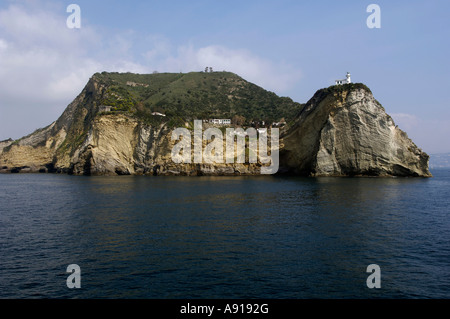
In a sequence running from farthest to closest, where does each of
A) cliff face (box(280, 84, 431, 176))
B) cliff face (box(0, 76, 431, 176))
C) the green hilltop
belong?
the green hilltop
cliff face (box(0, 76, 431, 176))
cliff face (box(280, 84, 431, 176))

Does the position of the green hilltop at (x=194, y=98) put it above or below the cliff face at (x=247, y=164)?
above

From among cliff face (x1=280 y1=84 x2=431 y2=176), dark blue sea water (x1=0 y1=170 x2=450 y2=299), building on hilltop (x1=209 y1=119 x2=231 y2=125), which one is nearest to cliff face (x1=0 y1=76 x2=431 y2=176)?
cliff face (x1=280 y1=84 x2=431 y2=176)

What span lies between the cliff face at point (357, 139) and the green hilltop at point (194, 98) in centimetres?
3714

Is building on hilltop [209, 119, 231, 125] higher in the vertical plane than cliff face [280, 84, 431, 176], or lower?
higher

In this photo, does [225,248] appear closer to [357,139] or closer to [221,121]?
[357,139]

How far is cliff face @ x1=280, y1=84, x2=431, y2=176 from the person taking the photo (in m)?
70.2

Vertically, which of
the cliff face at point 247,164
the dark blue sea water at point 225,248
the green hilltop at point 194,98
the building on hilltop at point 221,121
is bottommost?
the dark blue sea water at point 225,248

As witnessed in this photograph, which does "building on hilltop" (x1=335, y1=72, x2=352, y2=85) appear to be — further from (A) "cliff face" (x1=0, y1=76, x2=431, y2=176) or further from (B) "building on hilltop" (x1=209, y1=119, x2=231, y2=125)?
(B) "building on hilltop" (x1=209, y1=119, x2=231, y2=125)

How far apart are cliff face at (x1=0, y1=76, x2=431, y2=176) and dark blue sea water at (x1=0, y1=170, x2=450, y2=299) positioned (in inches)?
1372

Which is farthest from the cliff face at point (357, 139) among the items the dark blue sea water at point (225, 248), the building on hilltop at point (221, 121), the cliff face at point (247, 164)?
the building on hilltop at point (221, 121)

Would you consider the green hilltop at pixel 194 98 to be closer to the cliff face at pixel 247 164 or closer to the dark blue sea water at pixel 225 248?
the cliff face at pixel 247 164

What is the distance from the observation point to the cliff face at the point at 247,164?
70.8m

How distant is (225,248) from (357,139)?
58432 millimetres
